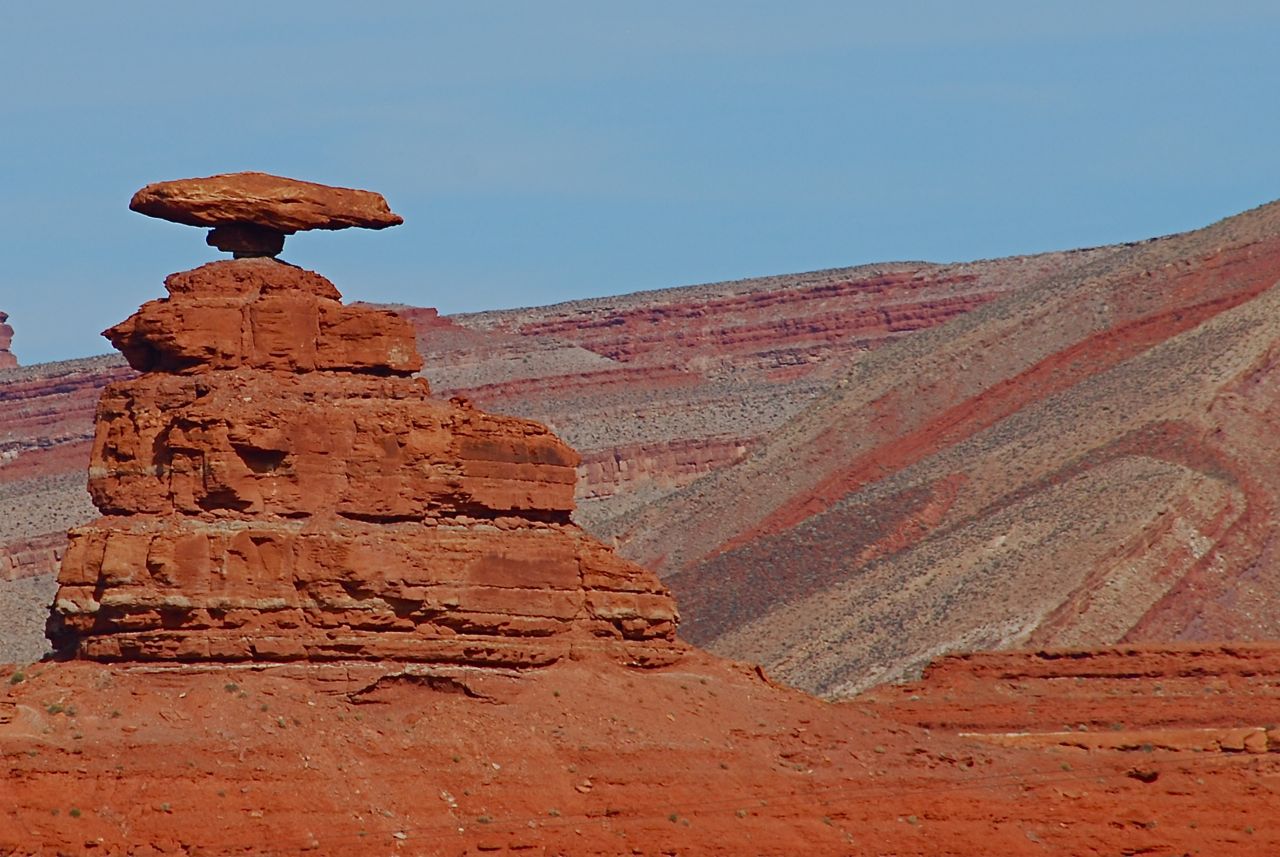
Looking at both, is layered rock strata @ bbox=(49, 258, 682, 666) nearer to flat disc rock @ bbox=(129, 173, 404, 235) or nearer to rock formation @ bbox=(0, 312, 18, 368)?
flat disc rock @ bbox=(129, 173, 404, 235)

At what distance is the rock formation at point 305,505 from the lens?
127ft

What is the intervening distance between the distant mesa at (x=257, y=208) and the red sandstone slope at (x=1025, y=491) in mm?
25372

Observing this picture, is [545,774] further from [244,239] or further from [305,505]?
[244,239]

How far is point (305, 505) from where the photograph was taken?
39.5 m

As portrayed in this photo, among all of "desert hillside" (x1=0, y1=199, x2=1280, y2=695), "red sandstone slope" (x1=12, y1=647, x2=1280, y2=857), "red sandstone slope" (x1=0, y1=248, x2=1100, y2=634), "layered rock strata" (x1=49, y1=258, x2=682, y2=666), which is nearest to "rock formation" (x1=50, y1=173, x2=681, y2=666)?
"layered rock strata" (x1=49, y1=258, x2=682, y2=666)

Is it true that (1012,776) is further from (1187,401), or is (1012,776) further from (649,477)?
(649,477)

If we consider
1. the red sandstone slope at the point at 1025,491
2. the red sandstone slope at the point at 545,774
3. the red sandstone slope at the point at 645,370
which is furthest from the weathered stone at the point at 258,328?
the red sandstone slope at the point at 645,370

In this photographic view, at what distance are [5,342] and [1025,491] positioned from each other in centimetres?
10006

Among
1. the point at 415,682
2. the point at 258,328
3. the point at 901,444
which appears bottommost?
the point at 415,682

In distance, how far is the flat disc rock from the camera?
4069 centimetres

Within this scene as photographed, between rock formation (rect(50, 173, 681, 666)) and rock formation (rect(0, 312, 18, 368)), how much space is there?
12846cm

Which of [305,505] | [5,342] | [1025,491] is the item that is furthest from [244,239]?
[5,342]

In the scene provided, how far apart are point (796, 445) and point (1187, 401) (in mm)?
20897

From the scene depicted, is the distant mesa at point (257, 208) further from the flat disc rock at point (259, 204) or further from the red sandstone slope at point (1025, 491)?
the red sandstone slope at point (1025, 491)
